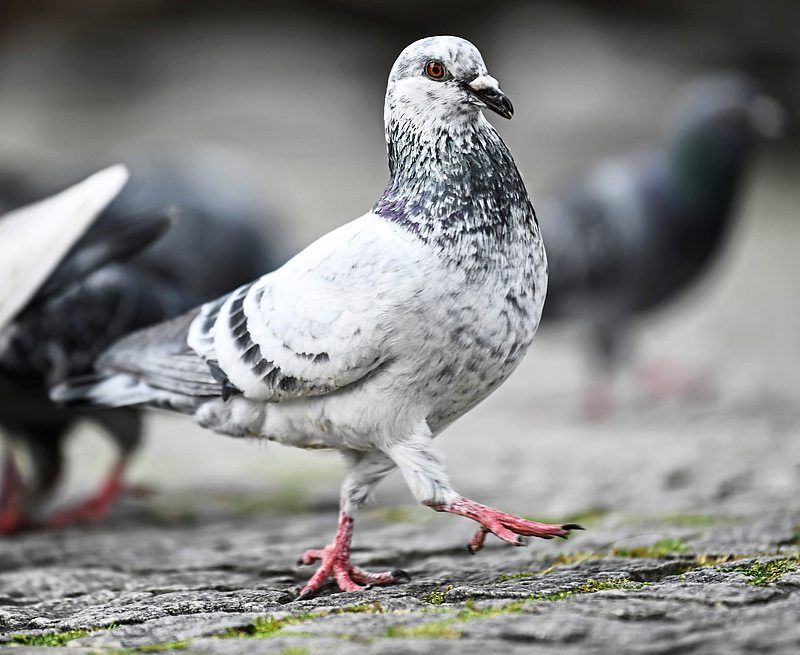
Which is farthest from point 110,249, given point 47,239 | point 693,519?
point 693,519

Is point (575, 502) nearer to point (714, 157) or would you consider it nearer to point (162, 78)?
point (714, 157)

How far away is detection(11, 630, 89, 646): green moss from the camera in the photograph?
308 centimetres

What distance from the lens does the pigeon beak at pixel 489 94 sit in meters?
3.19

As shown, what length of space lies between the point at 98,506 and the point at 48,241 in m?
1.45

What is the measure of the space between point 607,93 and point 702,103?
8776mm

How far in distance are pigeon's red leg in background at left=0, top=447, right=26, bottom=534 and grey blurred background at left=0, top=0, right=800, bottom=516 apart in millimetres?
2442

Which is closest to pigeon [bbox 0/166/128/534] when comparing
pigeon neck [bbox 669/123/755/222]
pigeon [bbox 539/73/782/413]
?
pigeon [bbox 539/73/782/413]

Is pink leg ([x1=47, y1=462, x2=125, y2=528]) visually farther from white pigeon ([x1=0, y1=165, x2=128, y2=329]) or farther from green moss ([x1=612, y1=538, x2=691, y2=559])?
green moss ([x1=612, y1=538, x2=691, y2=559])

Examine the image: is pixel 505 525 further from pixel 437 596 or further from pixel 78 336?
pixel 78 336

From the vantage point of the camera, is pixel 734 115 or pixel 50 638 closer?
pixel 50 638

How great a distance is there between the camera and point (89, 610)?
3.43 metres

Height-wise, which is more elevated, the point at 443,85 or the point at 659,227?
the point at 659,227

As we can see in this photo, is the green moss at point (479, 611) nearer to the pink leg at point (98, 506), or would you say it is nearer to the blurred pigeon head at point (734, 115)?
the pink leg at point (98, 506)

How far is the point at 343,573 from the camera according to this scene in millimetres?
3492
